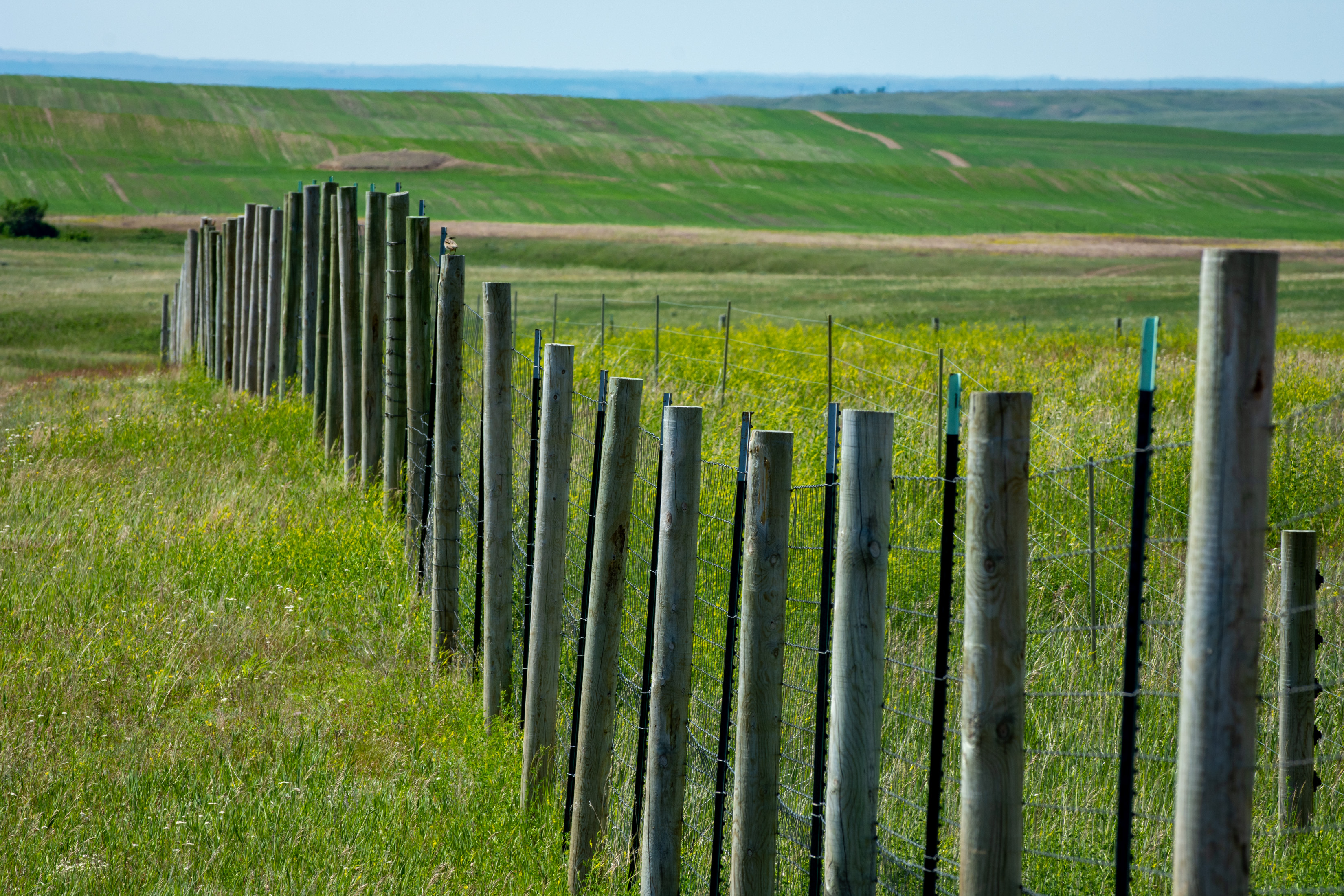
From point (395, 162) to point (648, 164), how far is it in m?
23.3

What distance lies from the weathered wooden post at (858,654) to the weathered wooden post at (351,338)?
5.44m

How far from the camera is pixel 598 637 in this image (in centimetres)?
378

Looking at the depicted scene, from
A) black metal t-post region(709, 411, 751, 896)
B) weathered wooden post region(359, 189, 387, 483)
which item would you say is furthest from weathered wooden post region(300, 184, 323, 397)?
black metal t-post region(709, 411, 751, 896)

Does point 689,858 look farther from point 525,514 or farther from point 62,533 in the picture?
point 62,533

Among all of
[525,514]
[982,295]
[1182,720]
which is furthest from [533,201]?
[1182,720]

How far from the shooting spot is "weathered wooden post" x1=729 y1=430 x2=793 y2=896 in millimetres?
3002

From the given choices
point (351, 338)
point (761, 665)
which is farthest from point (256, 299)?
point (761, 665)

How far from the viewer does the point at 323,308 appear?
883 cm

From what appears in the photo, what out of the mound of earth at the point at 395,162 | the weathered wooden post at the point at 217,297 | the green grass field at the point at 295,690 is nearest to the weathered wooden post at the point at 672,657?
the green grass field at the point at 295,690

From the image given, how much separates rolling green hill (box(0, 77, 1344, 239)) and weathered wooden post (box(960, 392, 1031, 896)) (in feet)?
232

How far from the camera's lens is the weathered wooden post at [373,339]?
24.2ft

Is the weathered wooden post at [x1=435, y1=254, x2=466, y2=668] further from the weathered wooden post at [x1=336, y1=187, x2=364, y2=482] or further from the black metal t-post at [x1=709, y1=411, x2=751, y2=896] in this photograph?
the black metal t-post at [x1=709, y1=411, x2=751, y2=896]

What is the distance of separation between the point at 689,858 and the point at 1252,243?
2778 inches

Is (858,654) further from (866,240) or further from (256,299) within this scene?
(866,240)
